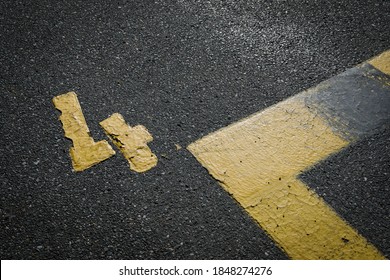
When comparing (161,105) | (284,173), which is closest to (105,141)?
(161,105)

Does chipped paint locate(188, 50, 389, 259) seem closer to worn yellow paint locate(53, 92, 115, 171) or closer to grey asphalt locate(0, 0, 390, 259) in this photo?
grey asphalt locate(0, 0, 390, 259)

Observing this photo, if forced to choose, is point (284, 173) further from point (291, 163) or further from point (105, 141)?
point (105, 141)

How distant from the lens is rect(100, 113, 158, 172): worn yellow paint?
6.59 feet

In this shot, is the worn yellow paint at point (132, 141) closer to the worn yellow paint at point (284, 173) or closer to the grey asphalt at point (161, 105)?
the grey asphalt at point (161, 105)

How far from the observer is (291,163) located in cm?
198

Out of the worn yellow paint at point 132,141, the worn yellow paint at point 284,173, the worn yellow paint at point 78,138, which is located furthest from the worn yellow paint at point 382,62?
the worn yellow paint at point 78,138

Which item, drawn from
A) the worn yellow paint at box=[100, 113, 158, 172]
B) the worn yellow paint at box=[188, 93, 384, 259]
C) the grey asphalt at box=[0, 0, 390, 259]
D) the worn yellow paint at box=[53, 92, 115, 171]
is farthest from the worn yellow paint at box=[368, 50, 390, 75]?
the worn yellow paint at box=[53, 92, 115, 171]

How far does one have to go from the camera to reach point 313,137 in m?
2.08

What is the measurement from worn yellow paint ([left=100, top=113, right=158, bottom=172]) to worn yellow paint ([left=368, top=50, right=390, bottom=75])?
1518 millimetres

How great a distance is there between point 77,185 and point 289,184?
3.61 ft

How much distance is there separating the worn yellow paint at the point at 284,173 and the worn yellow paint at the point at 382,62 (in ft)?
1.87

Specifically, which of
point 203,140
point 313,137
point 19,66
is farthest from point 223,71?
point 19,66

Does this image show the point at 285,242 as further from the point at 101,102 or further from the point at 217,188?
the point at 101,102

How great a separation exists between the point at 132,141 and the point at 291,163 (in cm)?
89
